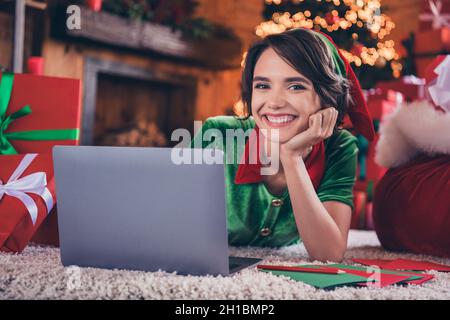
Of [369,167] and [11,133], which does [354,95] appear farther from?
[369,167]

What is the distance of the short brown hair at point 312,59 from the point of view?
3.42 feet

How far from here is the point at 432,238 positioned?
124 centimetres

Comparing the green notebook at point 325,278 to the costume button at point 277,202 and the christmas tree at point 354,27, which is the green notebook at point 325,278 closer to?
the costume button at point 277,202

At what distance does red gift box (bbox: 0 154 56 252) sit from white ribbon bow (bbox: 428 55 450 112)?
0.92 meters

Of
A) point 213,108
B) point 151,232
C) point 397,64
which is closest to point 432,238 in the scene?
point 151,232

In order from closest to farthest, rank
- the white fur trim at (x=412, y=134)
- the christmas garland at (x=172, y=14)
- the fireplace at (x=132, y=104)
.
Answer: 1. the white fur trim at (x=412, y=134)
2. the christmas garland at (x=172, y=14)
3. the fireplace at (x=132, y=104)

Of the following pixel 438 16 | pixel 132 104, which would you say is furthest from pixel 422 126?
pixel 132 104

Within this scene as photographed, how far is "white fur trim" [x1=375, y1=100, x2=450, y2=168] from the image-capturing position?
1.23 metres

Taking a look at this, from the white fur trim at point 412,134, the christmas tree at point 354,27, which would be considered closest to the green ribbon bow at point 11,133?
the white fur trim at point 412,134

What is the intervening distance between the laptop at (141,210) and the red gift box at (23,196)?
0.85 feet

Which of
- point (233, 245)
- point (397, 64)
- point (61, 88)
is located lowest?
point (233, 245)

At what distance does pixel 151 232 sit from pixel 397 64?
2.39m

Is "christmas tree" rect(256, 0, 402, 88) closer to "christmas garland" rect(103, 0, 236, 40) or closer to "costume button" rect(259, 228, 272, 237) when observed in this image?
"christmas garland" rect(103, 0, 236, 40)
